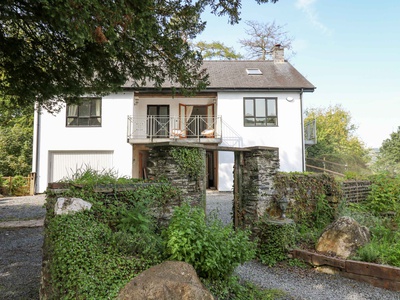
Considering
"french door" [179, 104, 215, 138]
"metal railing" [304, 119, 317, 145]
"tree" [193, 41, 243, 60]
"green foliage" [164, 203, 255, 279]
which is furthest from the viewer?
"tree" [193, 41, 243, 60]

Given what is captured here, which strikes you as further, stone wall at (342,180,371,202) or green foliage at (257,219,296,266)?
stone wall at (342,180,371,202)

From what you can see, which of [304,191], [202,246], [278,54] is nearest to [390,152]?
[278,54]

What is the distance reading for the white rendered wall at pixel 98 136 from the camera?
13438mm

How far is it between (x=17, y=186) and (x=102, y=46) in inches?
462

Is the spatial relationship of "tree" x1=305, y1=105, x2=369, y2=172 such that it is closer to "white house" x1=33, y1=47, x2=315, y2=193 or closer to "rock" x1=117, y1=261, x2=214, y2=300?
"white house" x1=33, y1=47, x2=315, y2=193

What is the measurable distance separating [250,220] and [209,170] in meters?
10.1

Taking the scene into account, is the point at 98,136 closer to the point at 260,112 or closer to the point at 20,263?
the point at 260,112

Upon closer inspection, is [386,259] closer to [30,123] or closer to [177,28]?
[177,28]

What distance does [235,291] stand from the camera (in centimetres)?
340

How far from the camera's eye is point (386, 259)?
4.33 m

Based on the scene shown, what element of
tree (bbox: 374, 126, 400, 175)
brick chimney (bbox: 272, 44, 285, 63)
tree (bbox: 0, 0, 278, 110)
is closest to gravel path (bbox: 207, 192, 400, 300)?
tree (bbox: 0, 0, 278, 110)

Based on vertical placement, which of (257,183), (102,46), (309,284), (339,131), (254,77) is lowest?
(309,284)

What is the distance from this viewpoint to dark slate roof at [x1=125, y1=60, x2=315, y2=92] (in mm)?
13781

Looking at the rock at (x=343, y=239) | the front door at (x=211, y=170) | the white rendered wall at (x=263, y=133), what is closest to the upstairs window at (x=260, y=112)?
the white rendered wall at (x=263, y=133)
